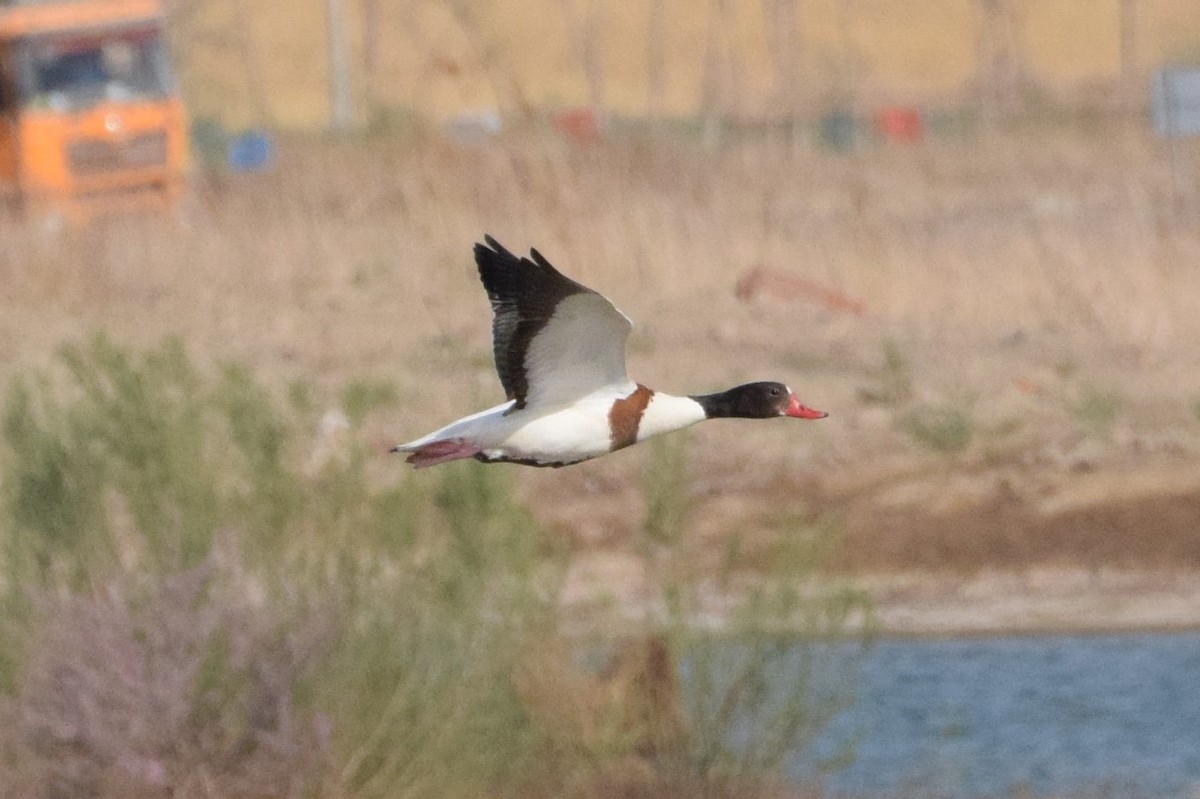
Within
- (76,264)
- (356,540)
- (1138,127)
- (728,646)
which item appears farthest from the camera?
(1138,127)

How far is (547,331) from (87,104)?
64.3ft

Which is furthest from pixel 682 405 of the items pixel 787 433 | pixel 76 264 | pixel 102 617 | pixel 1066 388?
pixel 76 264

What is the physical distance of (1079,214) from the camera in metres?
27.2

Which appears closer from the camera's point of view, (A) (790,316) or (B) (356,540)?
(B) (356,540)

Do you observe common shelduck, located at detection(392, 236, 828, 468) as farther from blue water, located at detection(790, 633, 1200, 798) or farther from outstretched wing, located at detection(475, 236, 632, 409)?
blue water, located at detection(790, 633, 1200, 798)

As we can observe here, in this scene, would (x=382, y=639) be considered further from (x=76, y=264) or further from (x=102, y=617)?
(x=76, y=264)

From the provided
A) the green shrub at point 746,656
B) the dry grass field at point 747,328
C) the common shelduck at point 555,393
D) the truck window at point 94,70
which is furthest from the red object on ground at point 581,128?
the common shelduck at point 555,393

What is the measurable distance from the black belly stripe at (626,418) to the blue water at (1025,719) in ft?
9.73

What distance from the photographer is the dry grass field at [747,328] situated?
14758 millimetres

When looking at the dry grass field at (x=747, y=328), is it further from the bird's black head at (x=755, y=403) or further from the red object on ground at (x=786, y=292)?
the bird's black head at (x=755, y=403)

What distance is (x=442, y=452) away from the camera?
7.33 meters

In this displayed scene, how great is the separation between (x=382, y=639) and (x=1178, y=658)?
625cm

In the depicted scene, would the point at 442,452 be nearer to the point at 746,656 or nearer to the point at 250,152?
the point at 746,656

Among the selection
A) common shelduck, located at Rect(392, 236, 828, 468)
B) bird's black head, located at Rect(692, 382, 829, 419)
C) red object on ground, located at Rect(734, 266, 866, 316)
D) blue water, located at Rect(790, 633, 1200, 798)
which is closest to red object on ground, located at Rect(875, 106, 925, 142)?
red object on ground, located at Rect(734, 266, 866, 316)
